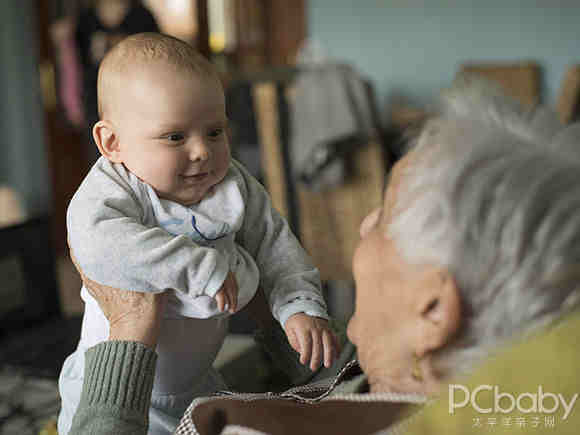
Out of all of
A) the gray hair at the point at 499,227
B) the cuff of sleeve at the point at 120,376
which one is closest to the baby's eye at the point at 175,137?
the cuff of sleeve at the point at 120,376

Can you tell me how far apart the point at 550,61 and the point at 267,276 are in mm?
4062

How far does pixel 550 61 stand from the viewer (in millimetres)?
4508

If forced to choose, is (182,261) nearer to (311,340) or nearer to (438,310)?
(311,340)

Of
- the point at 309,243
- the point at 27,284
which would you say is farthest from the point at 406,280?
the point at 309,243

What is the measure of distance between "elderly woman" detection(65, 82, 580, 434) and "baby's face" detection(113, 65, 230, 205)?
316 mm

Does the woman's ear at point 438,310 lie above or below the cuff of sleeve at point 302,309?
above

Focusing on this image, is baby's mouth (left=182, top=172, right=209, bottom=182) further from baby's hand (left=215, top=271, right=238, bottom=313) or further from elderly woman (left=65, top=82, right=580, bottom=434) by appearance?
elderly woman (left=65, top=82, right=580, bottom=434)

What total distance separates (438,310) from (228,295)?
343 mm

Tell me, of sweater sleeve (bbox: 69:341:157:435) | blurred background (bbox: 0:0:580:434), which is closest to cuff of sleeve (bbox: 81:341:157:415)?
sweater sleeve (bbox: 69:341:157:435)

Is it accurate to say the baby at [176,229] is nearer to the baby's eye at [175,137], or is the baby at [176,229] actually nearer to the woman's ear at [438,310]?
the baby's eye at [175,137]

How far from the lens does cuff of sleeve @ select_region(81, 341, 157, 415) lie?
849 millimetres

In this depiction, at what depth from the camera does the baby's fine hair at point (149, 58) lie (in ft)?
3.02

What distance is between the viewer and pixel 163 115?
91cm

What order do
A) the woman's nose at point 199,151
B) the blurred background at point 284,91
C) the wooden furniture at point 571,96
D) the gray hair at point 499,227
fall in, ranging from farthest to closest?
the wooden furniture at point 571,96 → the blurred background at point 284,91 → the woman's nose at point 199,151 → the gray hair at point 499,227
